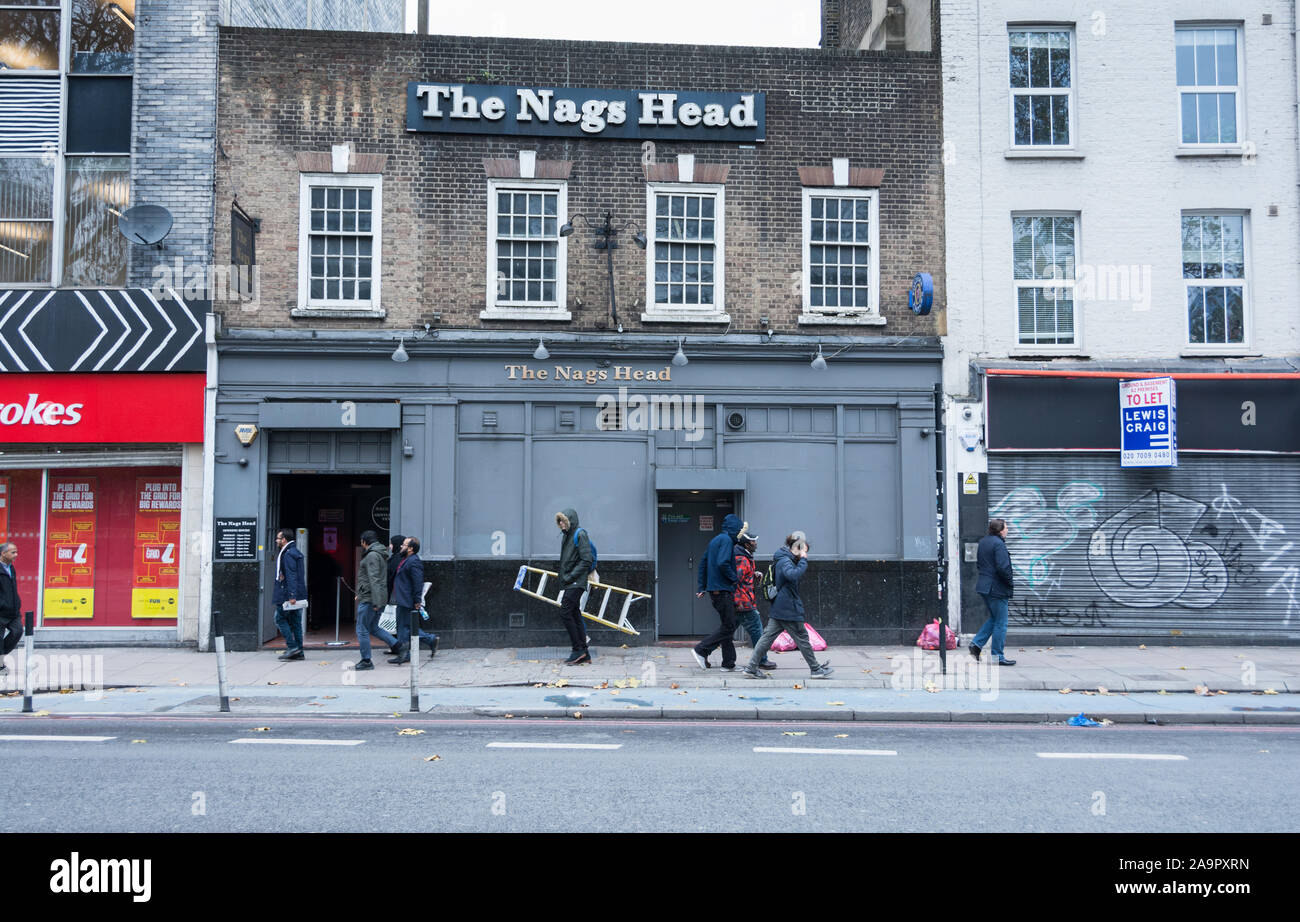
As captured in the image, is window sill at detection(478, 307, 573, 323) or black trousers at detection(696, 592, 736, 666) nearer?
black trousers at detection(696, 592, 736, 666)

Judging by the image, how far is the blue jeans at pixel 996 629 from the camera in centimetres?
1295

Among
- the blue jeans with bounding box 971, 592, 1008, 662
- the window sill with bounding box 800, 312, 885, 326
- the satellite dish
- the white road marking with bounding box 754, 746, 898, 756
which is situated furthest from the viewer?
the window sill with bounding box 800, 312, 885, 326

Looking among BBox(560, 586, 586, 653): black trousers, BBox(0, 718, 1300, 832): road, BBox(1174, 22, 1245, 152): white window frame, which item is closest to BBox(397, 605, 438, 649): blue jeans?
BBox(560, 586, 586, 653): black trousers

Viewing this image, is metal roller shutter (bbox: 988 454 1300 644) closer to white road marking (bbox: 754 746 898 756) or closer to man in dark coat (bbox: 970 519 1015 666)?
man in dark coat (bbox: 970 519 1015 666)

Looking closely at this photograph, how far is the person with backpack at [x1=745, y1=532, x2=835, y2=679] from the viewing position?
11.8 m

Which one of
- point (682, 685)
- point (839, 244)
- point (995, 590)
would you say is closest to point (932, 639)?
point (995, 590)

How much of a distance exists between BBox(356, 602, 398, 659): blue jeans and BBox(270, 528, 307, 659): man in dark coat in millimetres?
946

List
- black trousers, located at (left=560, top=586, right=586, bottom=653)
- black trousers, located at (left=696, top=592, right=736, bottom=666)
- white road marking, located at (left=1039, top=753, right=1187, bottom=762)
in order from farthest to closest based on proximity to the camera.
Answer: black trousers, located at (left=560, top=586, right=586, bottom=653) → black trousers, located at (left=696, top=592, right=736, bottom=666) → white road marking, located at (left=1039, top=753, right=1187, bottom=762)

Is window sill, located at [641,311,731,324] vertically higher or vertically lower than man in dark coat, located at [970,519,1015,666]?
higher

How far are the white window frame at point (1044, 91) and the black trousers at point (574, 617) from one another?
33.4ft

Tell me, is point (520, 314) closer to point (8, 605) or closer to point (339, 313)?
point (339, 313)

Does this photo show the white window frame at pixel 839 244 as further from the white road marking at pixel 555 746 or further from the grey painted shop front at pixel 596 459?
the white road marking at pixel 555 746

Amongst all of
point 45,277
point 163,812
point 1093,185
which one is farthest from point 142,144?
point 1093,185

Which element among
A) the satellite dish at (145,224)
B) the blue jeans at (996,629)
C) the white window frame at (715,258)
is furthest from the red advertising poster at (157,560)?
the blue jeans at (996,629)
